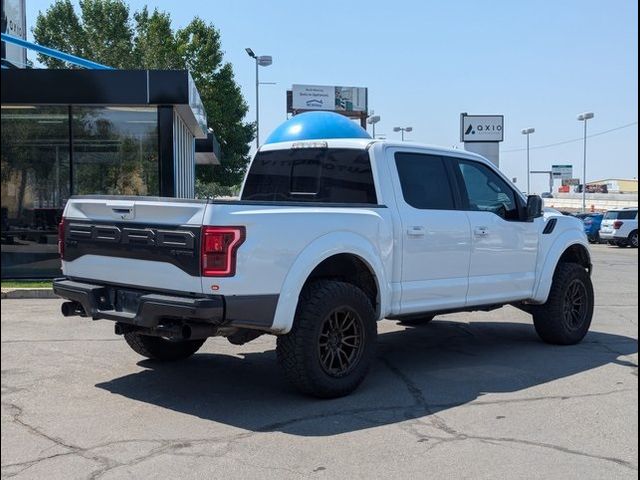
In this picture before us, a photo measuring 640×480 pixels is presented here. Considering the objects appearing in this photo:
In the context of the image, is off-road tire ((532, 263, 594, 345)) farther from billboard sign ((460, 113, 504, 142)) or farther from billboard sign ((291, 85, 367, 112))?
billboard sign ((291, 85, 367, 112))

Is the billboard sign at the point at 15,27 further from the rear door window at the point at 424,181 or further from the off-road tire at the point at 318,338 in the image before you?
the off-road tire at the point at 318,338

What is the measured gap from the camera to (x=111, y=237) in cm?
547

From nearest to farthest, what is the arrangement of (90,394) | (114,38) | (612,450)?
(612,450), (90,394), (114,38)

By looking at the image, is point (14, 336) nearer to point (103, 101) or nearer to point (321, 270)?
point (321, 270)

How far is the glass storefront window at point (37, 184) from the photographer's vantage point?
13516 millimetres

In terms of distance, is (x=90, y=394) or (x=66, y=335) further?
(x=66, y=335)

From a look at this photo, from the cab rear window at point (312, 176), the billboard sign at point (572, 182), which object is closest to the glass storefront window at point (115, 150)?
the cab rear window at point (312, 176)

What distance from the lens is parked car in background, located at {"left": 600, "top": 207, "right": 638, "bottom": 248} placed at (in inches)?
1215

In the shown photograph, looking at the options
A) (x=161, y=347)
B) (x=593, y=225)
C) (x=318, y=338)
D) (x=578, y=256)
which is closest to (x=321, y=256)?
(x=318, y=338)

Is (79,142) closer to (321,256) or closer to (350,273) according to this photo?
(350,273)

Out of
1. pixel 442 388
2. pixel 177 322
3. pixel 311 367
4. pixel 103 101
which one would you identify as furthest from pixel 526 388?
pixel 103 101

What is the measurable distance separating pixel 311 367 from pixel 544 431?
1.74 meters

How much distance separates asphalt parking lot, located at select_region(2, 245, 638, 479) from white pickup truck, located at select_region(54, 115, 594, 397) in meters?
0.46

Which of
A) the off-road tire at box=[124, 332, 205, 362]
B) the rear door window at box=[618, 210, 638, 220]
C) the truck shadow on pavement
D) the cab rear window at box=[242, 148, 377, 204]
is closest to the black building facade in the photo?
the cab rear window at box=[242, 148, 377, 204]
